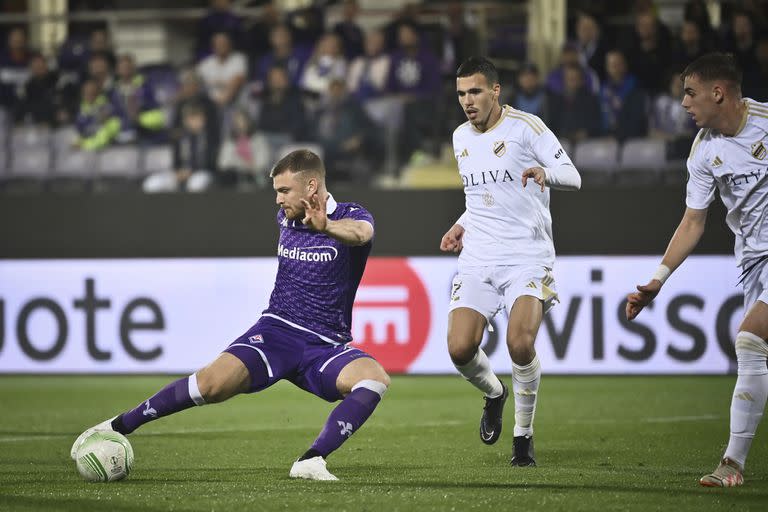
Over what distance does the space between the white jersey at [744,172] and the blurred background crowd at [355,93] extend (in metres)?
5.99

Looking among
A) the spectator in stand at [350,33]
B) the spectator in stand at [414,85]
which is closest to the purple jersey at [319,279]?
the spectator in stand at [414,85]

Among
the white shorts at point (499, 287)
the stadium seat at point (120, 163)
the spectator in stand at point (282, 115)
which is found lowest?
the stadium seat at point (120, 163)

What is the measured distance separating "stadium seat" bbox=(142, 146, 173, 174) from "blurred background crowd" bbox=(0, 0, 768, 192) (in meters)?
0.02

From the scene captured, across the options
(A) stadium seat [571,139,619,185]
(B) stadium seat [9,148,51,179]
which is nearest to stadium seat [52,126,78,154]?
(B) stadium seat [9,148,51,179]

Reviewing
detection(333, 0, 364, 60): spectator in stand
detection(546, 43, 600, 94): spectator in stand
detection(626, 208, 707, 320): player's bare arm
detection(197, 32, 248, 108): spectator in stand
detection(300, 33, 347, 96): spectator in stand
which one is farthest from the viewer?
detection(333, 0, 364, 60): spectator in stand

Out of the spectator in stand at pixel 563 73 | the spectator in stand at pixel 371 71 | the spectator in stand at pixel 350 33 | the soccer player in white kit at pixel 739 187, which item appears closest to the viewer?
the soccer player in white kit at pixel 739 187

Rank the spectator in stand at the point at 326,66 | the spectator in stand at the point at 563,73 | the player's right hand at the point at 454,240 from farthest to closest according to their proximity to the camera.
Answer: the spectator in stand at the point at 326,66, the spectator in stand at the point at 563,73, the player's right hand at the point at 454,240

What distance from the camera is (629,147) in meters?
12.1

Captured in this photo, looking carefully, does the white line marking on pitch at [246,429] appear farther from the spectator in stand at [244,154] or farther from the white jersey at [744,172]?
the spectator in stand at [244,154]

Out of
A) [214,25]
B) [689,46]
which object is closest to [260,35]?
[214,25]

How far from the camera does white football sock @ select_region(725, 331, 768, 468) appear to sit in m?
5.54

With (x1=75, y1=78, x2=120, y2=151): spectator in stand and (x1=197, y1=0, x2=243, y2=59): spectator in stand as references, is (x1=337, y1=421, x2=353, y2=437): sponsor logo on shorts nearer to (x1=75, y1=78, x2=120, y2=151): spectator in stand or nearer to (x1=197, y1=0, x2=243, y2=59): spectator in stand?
(x1=75, y1=78, x2=120, y2=151): spectator in stand

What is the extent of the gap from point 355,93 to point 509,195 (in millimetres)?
6627

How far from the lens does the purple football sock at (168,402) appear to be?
19.3 ft
